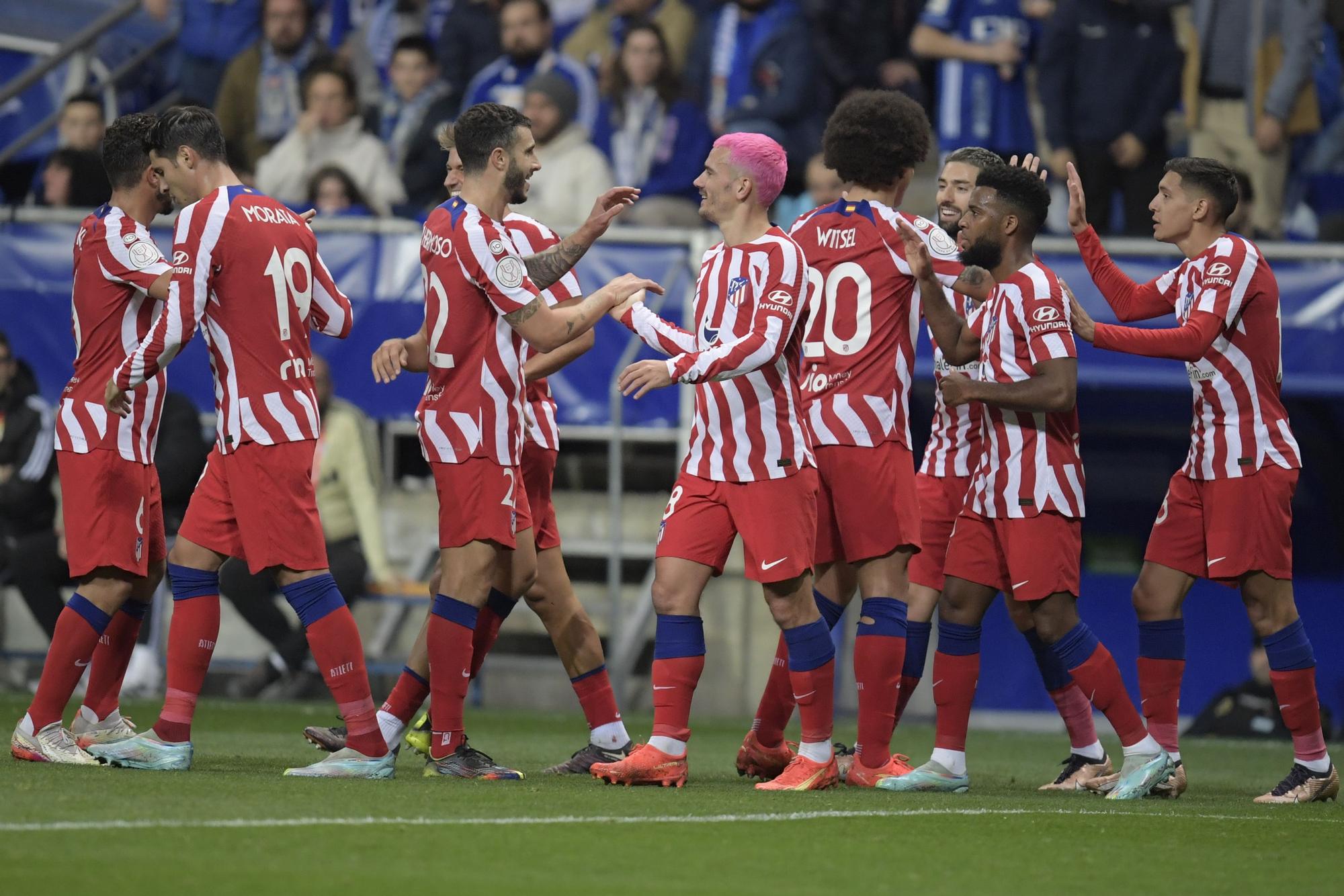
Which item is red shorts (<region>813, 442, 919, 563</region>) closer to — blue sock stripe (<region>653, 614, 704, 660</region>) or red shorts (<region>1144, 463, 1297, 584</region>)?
blue sock stripe (<region>653, 614, 704, 660</region>)

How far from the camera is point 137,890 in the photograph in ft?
13.6

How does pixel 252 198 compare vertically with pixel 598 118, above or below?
below

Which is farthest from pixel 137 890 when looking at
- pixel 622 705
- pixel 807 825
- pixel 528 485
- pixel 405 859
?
pixel 622 705

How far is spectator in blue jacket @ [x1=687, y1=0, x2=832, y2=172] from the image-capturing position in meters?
13.1

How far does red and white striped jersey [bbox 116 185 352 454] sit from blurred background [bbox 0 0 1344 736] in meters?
4.92

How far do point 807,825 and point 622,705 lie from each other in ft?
20.0

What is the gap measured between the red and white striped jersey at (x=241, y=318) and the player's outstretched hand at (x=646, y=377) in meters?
1.13

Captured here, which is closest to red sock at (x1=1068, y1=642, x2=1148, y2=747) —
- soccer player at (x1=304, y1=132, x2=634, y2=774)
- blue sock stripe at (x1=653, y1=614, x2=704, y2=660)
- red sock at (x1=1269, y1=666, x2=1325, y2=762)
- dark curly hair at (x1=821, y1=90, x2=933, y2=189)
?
red sock at (x1=1269, y1=666, x2=1325, y2=762)

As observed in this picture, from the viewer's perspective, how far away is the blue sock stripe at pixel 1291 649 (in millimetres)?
6980

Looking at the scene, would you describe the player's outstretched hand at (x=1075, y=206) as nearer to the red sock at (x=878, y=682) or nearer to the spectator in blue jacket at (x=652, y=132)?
the red sock at (x=878, y=682)

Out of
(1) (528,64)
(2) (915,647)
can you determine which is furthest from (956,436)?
(1) (528,64)

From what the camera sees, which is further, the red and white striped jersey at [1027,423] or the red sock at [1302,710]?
the red sock at [1302,710]

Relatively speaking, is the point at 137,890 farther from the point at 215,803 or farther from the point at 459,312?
the point at 459,312

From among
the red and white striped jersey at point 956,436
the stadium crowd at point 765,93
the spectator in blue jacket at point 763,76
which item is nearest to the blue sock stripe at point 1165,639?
the red and white striped jersey at point 956,436
